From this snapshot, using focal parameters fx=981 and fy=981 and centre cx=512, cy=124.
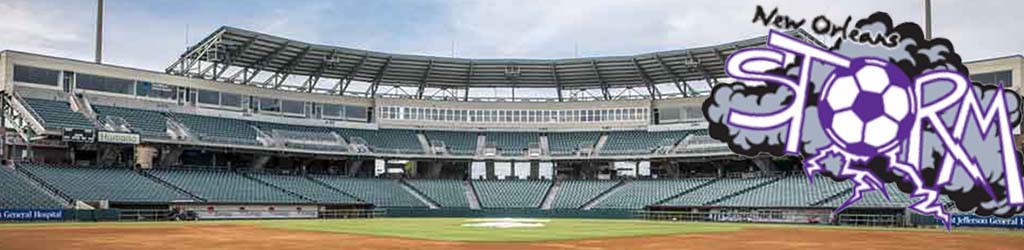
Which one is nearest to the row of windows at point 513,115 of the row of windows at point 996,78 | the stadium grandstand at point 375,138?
the stadium grandstand at point 375,138

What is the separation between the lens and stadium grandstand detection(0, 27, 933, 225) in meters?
73.2

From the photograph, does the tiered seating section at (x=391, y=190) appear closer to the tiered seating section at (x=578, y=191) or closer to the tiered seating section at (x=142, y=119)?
the tiered seating section at (x=578, y=191)

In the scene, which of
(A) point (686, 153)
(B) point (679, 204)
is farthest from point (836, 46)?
(A) point (686, 153)

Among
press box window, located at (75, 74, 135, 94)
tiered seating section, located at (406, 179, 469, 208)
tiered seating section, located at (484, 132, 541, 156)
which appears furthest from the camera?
tiered seating section, located at (484, 132, 541, 156)

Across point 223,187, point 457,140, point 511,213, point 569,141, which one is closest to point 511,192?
point 511,213

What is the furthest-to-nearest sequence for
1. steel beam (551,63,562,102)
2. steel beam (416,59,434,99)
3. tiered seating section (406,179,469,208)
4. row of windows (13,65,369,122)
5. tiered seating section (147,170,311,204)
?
steel beam (551,63,562,102), steel beam (416,59,434,99), tiered seating section (406,179,469,208), row of windows (13,65,369,122), tiered seating section (147,170,311,204)

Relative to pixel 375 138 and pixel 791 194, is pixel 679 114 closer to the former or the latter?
pixel 791 194

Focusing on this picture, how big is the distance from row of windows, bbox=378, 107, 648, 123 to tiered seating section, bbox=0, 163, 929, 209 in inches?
266

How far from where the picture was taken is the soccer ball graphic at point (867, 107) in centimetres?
3603

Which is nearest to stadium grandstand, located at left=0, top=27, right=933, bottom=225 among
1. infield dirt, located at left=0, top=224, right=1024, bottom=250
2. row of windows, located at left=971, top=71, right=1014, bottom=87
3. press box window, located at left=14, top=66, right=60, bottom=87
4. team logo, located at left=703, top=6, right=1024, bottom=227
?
press box window, located at left=14, top=66, right=60, bottom=87

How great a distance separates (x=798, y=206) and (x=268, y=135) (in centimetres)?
4558

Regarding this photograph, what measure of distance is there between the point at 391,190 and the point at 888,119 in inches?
2283

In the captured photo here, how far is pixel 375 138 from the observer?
93688mm

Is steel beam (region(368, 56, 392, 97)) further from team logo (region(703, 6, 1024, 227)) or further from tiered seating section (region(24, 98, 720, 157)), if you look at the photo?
team logo (region(703, 6, 1024, 227))
